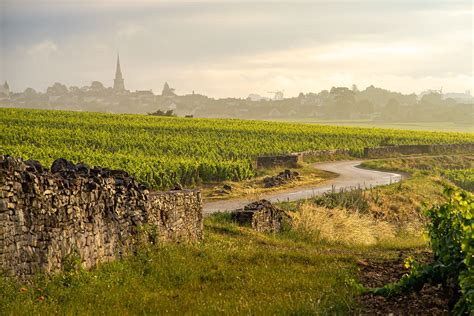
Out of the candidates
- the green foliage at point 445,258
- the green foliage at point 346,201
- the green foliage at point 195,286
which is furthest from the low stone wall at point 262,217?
the green foliage at point 445,258

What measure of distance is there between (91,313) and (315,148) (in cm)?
5681

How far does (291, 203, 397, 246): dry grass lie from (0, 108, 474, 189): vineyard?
12.9m

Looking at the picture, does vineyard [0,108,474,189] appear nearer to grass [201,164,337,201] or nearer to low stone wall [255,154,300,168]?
grass [201,164,337,201]

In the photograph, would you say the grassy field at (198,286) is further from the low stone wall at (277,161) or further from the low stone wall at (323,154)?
the low stone wall at (323,154)

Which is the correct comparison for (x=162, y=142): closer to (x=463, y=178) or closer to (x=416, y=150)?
(x=463, y=178)

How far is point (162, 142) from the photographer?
61.2 meters

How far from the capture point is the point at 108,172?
17734mm

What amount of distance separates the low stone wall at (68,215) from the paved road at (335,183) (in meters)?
11.7

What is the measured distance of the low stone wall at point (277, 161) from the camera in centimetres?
5272

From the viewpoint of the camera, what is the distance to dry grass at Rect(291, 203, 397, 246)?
26.8 meters

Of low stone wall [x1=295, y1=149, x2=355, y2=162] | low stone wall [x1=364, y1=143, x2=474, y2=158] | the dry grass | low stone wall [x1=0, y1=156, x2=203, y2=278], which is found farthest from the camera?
low stone wall [x1=364, y1=143, x2=474, y2=158]

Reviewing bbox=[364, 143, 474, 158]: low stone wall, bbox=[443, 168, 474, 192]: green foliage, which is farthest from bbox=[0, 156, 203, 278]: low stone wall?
bbox=[364, 143, 474, 158]: low stone wall

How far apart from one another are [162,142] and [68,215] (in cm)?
Result: 4698

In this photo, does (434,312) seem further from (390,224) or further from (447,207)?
(390,224)
